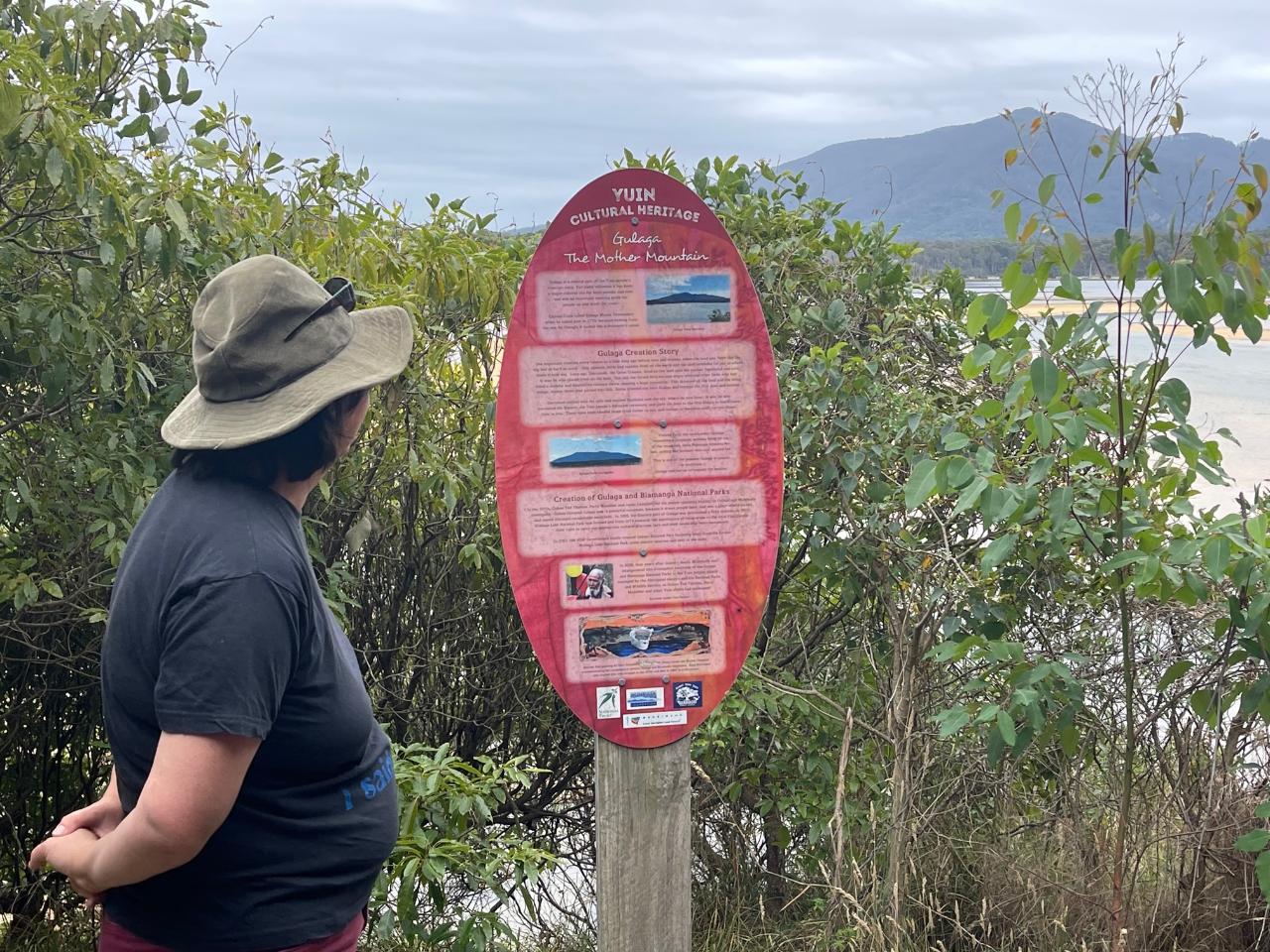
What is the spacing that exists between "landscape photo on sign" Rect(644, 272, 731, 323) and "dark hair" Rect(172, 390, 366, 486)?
825mm

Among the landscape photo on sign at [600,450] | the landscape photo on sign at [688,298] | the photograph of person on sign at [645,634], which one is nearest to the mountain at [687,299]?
the landscape photo on sign at [688,298]

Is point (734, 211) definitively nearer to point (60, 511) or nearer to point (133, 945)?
point (60, 511)

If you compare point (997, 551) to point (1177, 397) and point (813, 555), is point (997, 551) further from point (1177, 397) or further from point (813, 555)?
point (813, 555)

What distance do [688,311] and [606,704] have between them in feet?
2.90

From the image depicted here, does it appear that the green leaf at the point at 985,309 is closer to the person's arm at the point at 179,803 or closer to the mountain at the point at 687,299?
the mountain at the point at 687,299

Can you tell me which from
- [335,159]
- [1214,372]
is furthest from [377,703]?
[1214,372]

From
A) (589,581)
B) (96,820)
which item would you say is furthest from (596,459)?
(96,820)

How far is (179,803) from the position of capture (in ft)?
5.47

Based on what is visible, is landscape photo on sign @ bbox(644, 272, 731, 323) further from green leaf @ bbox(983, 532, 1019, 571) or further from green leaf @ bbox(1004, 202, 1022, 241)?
green leaf @ bbox(983, 532, 1019, 571)

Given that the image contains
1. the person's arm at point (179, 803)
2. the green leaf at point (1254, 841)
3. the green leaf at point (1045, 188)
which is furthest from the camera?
the green leaf at point (1254, 841)

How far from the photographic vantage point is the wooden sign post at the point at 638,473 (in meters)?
2.56

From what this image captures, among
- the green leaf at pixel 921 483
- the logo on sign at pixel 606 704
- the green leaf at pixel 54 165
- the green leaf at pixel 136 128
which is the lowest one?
the logo on sign at pixel 606 704

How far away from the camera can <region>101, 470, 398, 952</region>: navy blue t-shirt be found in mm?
1688

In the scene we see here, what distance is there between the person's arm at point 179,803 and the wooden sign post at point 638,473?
0.96 metres
